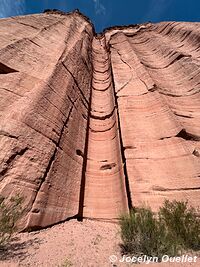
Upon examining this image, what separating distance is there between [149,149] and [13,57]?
669cm

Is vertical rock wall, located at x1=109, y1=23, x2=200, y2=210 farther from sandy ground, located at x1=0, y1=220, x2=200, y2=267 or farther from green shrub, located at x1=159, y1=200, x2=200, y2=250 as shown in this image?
sandy ground, located at x1=0, y1=220, x2=200, y2=267

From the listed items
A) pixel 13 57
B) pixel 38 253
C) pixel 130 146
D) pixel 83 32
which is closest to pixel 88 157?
pixel 130 146

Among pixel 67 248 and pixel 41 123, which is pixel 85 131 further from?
pixel 67 248

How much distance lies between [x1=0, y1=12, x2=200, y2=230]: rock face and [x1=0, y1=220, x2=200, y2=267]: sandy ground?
548mm

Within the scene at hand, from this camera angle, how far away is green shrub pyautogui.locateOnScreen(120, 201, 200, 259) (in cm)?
563

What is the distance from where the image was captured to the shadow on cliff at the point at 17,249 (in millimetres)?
5275

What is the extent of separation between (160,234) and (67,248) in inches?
77.8

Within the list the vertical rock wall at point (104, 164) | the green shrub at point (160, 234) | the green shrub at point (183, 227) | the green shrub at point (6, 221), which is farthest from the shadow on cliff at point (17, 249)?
the vertical rock wall at point (104, 164)

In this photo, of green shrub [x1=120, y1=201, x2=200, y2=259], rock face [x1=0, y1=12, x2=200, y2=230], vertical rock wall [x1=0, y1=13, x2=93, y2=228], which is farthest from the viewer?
rock face [x1=0, y1=12, x2=200, y2=230]

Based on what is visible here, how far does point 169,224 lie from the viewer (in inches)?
267

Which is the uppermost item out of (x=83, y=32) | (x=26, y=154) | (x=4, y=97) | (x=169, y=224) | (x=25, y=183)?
(x=83, y=32)

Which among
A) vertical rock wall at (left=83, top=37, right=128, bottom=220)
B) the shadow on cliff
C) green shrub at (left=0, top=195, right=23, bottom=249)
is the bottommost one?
the shadow on cliff

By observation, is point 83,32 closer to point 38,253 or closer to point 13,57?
point 13,57

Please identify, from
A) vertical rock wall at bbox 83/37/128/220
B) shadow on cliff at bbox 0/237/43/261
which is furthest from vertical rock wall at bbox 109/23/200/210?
shadow on cliff at bbox 0/237/43/261
